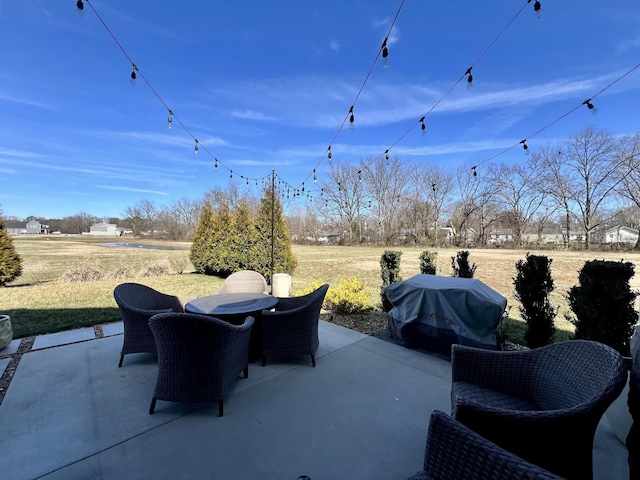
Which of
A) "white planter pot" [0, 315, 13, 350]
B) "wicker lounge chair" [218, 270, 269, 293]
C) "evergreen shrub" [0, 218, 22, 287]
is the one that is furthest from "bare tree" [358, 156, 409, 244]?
"white planter pot" [0, 315, 13, 350]

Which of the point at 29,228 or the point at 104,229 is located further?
the point at 104,229

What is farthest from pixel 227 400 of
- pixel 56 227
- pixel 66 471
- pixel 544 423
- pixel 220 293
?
pixel 56 227

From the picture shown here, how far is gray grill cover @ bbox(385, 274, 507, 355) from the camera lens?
303cm

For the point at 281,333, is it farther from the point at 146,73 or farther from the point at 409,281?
the point at 146,73

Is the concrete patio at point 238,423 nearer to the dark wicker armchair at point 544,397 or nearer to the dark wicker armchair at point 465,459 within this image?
the dark wicker armchair at point 544,397

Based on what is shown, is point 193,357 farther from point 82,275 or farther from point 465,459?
point 82,275

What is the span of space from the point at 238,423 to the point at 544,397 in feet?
6.37

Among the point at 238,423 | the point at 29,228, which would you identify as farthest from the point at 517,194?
the point at 29,228

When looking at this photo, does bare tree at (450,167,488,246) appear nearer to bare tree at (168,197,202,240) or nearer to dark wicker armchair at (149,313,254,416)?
dark wicker armchair at (149,313,254,416)

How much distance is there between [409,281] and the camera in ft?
12.0

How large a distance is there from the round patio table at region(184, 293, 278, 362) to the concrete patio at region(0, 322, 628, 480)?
0.82 ft

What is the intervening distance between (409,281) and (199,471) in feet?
9.39

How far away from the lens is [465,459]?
943 millimetres

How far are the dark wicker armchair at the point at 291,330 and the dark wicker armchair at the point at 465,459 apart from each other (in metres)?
1.78
